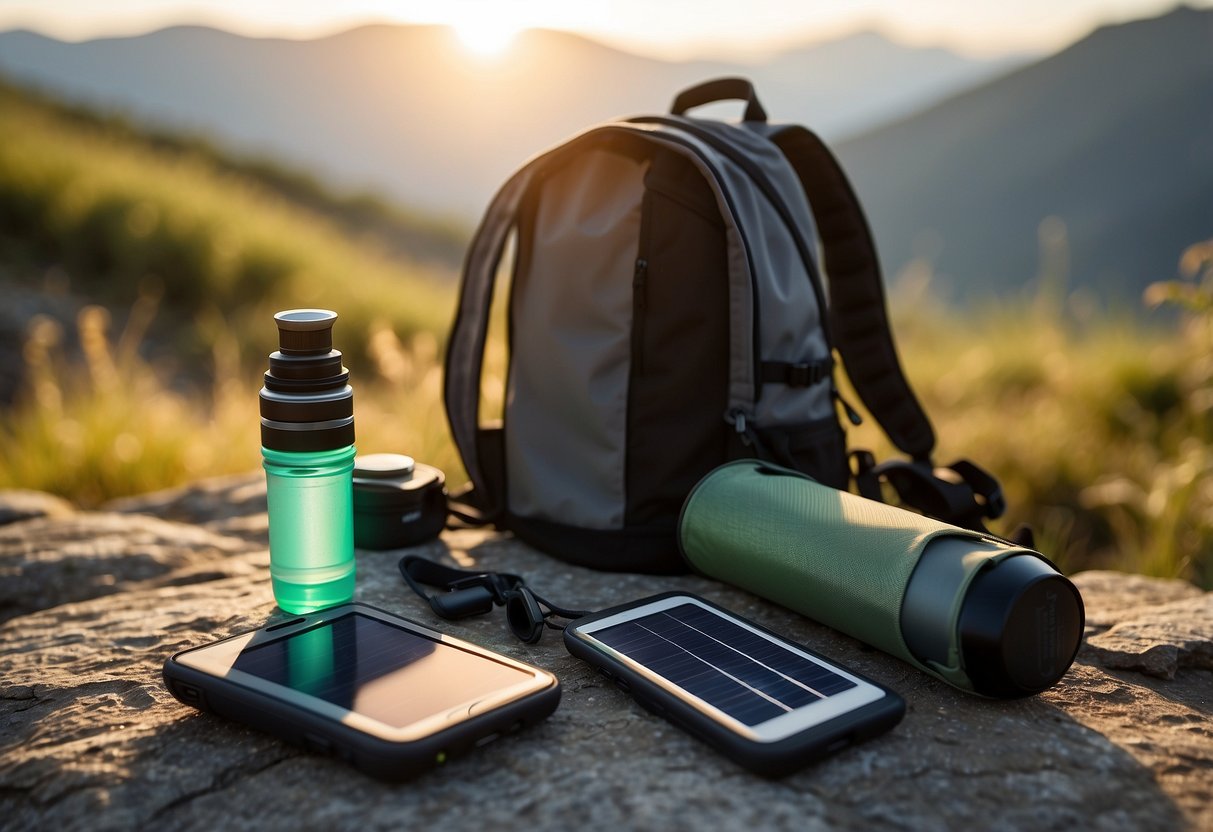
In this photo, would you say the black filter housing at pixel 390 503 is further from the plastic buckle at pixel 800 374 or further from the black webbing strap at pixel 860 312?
the black webbing strap at pixel 860 312

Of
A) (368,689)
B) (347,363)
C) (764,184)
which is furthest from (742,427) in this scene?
(347,363)

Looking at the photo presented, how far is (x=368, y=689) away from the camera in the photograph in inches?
58.3

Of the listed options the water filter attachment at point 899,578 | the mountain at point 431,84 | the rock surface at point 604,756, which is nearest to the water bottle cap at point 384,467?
the rock surface at point 604,756

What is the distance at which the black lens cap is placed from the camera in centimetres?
150

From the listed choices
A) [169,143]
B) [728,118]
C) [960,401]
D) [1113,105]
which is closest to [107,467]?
[728,118]

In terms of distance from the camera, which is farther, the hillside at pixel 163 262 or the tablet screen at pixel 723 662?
the hillside at pixel 163 262

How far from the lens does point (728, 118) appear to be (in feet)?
8.64

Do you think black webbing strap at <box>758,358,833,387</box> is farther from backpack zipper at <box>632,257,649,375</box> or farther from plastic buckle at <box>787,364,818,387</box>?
backpack zipper at <box>632,257,649,375</box>

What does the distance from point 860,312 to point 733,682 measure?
1486 mm

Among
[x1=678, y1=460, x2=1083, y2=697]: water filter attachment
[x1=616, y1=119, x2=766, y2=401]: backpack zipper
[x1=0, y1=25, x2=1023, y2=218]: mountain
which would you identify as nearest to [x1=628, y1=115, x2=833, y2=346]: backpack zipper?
[x1=616, y1=119, x2=766, y2=401]: backpack zipper

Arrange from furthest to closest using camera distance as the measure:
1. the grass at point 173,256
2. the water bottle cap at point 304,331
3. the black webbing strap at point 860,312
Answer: the grass at point 173,256
the black webbing strap at point 860,312
the water bottle cap at point 304,331

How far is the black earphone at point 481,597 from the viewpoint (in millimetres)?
1875

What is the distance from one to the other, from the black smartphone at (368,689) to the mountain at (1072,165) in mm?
21997

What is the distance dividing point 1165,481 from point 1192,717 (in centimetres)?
172
